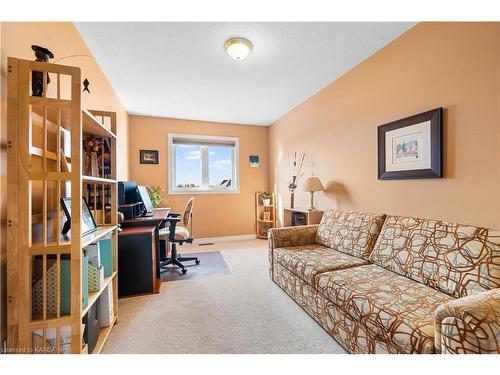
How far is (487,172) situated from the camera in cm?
145

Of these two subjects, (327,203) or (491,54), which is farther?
(327,203)

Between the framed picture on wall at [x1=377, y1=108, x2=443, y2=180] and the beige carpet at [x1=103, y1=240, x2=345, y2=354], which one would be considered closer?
the beige carpet at [x1=103, y1=240, x2=345, y2=354]

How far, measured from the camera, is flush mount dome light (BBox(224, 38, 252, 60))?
1.98 meters

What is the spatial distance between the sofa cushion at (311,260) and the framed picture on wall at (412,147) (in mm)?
888

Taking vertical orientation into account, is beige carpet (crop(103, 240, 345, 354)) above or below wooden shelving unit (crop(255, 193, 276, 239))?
below

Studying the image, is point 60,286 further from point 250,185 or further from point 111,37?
point 250,185

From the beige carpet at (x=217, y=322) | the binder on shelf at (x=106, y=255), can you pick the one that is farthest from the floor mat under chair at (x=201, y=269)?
the binder on shelf at (x=106, y=255)

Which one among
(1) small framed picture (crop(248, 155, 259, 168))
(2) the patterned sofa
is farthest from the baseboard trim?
(2) the patterned sofa

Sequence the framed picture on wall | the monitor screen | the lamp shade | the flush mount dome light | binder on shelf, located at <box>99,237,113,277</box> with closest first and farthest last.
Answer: binder on shelf, located at <box>99,237,113,277</box> < the framed picture on wall < the flush mount dome light < the lamp shade < the monitor screen

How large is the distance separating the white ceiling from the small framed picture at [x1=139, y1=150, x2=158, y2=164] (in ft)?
2.63

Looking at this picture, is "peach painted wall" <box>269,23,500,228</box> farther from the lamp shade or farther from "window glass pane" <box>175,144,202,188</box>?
"window glass pane" <box>175,144,202,188</box>

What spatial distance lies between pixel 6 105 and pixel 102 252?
3.40 ft

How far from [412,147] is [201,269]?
2.71 m
